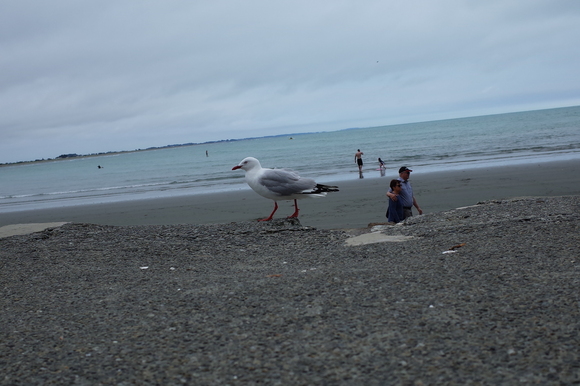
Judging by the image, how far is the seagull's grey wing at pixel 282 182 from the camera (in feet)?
31.6

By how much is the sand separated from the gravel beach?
16.9 feet

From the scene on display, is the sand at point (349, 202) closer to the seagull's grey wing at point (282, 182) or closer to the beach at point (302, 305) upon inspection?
the seagull's grey wing at point (282, 182)

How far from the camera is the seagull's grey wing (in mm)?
9633

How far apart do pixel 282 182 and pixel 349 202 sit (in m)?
5.83

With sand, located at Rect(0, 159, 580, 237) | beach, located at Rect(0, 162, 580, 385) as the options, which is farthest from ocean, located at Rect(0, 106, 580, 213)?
beach, located at Rect(0, 162, 580, 385)

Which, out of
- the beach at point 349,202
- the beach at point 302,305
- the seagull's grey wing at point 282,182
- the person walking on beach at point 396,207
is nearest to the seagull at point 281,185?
the seagull's grey wing at point 282,182

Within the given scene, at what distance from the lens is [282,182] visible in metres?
9.64

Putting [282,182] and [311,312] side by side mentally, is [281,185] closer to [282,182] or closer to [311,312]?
[282,182]

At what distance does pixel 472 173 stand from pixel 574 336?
18561mm

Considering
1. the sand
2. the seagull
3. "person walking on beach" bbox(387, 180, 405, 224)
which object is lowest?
the sand

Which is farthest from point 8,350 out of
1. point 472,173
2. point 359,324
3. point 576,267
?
point 472,173

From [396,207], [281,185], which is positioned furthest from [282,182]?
[396,207]

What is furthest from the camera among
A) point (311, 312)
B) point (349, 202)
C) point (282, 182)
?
point (349, 202)

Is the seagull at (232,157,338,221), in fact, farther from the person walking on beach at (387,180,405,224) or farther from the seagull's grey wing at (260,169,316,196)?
the person walking on beach at (387,180,405,224)
